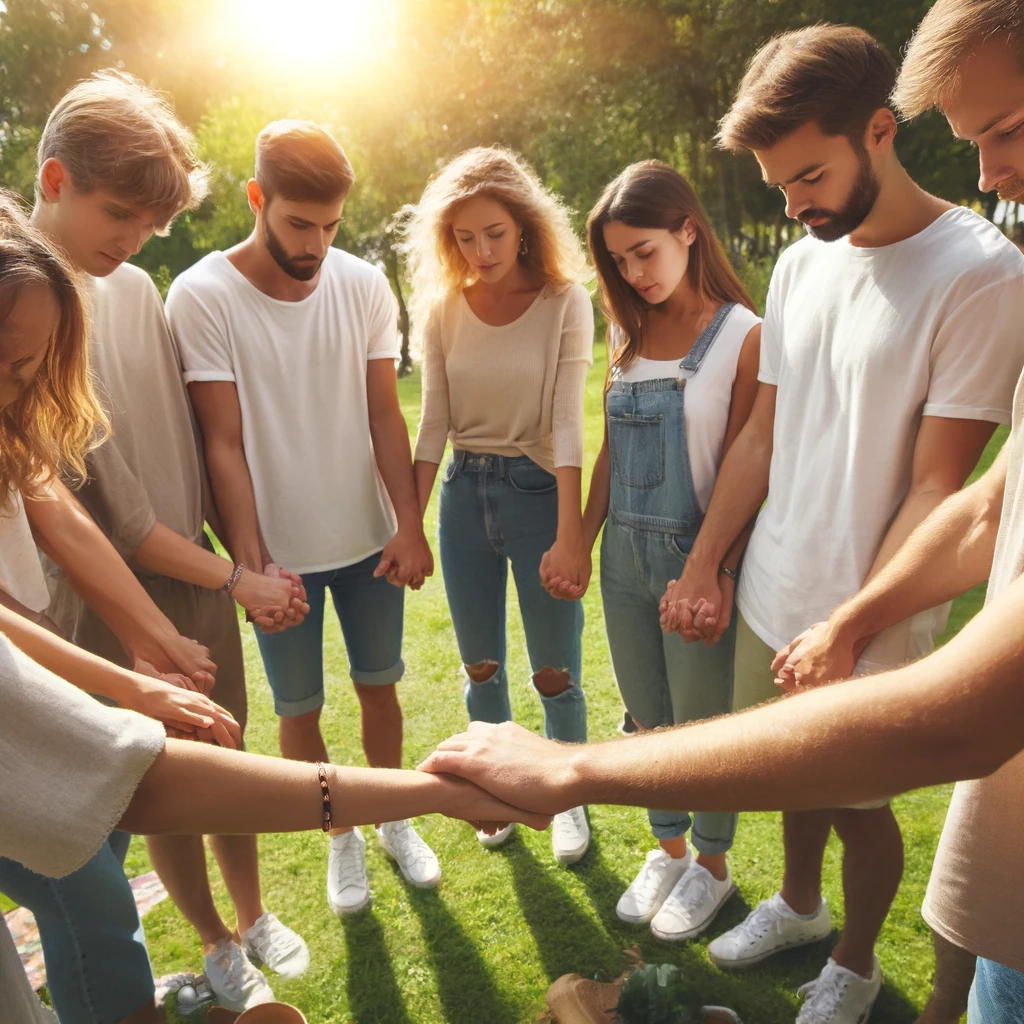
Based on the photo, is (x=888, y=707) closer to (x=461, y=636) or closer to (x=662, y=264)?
(x=662, y=264)

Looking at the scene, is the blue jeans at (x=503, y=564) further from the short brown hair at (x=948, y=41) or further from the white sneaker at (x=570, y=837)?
the short brown hair at (x=948, y=41)

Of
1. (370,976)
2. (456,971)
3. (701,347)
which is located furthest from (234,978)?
(701,347)

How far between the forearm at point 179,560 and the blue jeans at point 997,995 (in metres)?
1.93

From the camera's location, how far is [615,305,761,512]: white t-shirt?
7.86 ft

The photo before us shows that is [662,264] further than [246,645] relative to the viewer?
No

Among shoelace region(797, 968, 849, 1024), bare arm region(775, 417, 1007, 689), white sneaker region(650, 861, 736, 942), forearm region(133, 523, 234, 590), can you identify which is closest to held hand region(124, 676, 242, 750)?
forearm region(133, 523, 234, 590)

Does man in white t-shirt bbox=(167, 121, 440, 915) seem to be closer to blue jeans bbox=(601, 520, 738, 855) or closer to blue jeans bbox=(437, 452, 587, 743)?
blue jeans bbox=(437, 452, 587, 743)

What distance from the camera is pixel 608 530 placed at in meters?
2.69

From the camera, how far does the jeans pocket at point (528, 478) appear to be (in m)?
2.84

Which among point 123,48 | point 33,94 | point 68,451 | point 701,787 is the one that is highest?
point 123,48

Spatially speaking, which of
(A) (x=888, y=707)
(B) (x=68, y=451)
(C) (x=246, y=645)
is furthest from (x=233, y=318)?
(C) (x=246, y=645)

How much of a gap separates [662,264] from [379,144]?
2363cm

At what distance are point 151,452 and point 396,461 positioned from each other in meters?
0.83

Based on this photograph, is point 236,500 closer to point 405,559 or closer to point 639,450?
point 405,559
